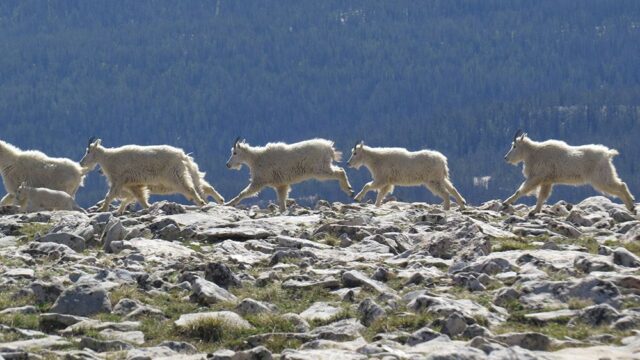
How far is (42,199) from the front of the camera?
1191 inches

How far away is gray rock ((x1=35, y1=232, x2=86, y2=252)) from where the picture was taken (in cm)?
2091

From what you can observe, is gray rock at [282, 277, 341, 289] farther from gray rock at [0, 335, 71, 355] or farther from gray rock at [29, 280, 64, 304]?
gray rock at [0, 335, 71, 355]

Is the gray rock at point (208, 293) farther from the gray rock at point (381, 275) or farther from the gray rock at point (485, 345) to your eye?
the gray rock at point (485, 345)

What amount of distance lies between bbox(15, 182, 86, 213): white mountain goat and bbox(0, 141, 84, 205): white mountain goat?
1.74m

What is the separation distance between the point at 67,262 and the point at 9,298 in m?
2.72

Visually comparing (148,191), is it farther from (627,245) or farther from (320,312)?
(320,312)

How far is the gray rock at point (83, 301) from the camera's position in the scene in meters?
15.8

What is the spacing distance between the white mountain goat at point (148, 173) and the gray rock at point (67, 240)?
34.4ft

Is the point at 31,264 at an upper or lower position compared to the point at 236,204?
upper

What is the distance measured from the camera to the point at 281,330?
1494cm

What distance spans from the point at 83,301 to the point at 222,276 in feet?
6.78

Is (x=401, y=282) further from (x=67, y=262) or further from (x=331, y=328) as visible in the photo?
(x=67, y=262)

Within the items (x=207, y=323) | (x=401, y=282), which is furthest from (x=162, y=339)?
(x=401, y=282)

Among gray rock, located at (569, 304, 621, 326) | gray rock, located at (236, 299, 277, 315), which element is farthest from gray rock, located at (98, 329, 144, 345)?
gray rock, located at (569, 304, 621, 326)
